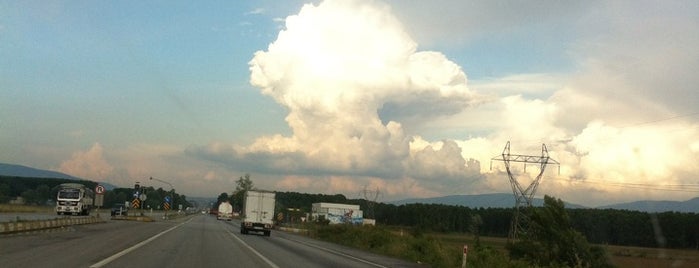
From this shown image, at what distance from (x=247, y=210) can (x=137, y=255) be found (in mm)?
31578

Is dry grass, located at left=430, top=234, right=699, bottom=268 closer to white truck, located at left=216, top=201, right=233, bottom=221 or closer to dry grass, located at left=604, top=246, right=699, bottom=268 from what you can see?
dry grass, located at left=604, top=246, right=699, bottom=268

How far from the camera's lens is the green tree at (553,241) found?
39.6 m

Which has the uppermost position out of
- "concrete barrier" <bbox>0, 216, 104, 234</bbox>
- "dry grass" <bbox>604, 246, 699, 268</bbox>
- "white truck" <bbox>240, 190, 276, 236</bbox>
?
"white truck" <bbox>240, 190, 276, 236</bbox>

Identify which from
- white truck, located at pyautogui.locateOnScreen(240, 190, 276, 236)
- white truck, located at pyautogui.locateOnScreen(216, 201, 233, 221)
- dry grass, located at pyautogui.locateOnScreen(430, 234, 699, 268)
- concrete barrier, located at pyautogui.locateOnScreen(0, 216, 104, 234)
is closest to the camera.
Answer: concrete barrier, located at pyautogui.locateOnScreen(0, 216, 104, 234)

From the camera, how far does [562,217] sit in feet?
138

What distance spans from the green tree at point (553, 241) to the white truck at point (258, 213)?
2048 cm

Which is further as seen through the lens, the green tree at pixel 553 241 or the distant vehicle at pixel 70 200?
the distant vehicle at pixel 70 200

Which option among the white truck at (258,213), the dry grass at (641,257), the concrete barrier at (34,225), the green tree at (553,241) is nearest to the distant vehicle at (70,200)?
the concrete barrier at (34,225)

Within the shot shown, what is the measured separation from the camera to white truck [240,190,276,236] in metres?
53.4

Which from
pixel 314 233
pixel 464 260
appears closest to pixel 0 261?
pixel 464 260

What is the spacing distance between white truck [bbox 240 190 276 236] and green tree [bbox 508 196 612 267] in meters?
20.5

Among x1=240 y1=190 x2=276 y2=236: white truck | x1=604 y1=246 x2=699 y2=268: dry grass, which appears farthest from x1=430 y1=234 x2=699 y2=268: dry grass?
x1=240 y1=190 x2=276 y2=236: white truck

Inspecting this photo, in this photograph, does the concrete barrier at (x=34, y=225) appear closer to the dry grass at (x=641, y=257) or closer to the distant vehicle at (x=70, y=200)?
the distant vehicle at (x=70, y=200)

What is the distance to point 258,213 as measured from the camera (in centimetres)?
5372
